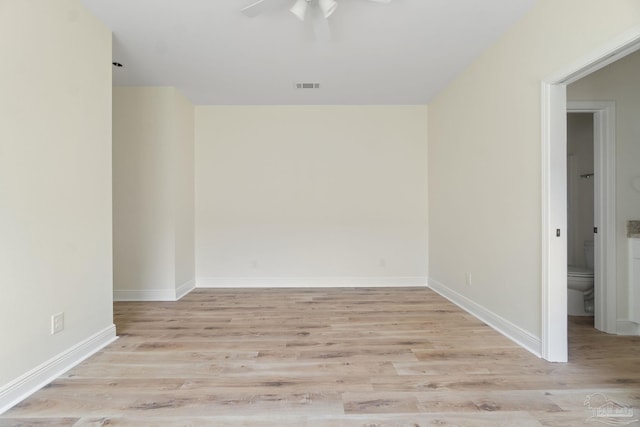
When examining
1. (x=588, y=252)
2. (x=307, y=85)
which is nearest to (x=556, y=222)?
(x=588, y=252)

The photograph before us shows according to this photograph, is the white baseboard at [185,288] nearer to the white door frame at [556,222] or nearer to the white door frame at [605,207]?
the white door frame at [556,222]

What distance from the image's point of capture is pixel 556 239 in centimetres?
208

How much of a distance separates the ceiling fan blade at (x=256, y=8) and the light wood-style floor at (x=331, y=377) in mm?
2483

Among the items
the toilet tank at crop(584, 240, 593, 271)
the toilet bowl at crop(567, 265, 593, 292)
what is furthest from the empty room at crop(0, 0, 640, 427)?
the toilet bowl at crop(567, 265, 593, 292)

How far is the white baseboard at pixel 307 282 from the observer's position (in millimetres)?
4320

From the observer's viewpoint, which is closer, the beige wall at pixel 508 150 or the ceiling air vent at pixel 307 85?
the beige wall at pixel 508 150

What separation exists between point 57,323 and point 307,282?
2862mm

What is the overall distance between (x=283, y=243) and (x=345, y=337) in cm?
208

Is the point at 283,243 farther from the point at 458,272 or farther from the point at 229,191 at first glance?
the point at 458,272

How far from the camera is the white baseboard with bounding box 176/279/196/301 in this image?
3.78 m

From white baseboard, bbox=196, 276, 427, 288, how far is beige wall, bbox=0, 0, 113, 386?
187 centimetres

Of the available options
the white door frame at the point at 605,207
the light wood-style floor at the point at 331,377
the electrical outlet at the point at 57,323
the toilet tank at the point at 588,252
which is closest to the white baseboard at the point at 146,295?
the light wood-style floor at the point at 331,377

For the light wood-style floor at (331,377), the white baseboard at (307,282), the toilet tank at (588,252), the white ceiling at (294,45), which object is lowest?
the light wood-style floor at (331,377)

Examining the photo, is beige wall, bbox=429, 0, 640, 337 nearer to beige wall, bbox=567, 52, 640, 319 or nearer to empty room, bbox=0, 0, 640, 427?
empty room, bbox=0, 0, 640, 427
